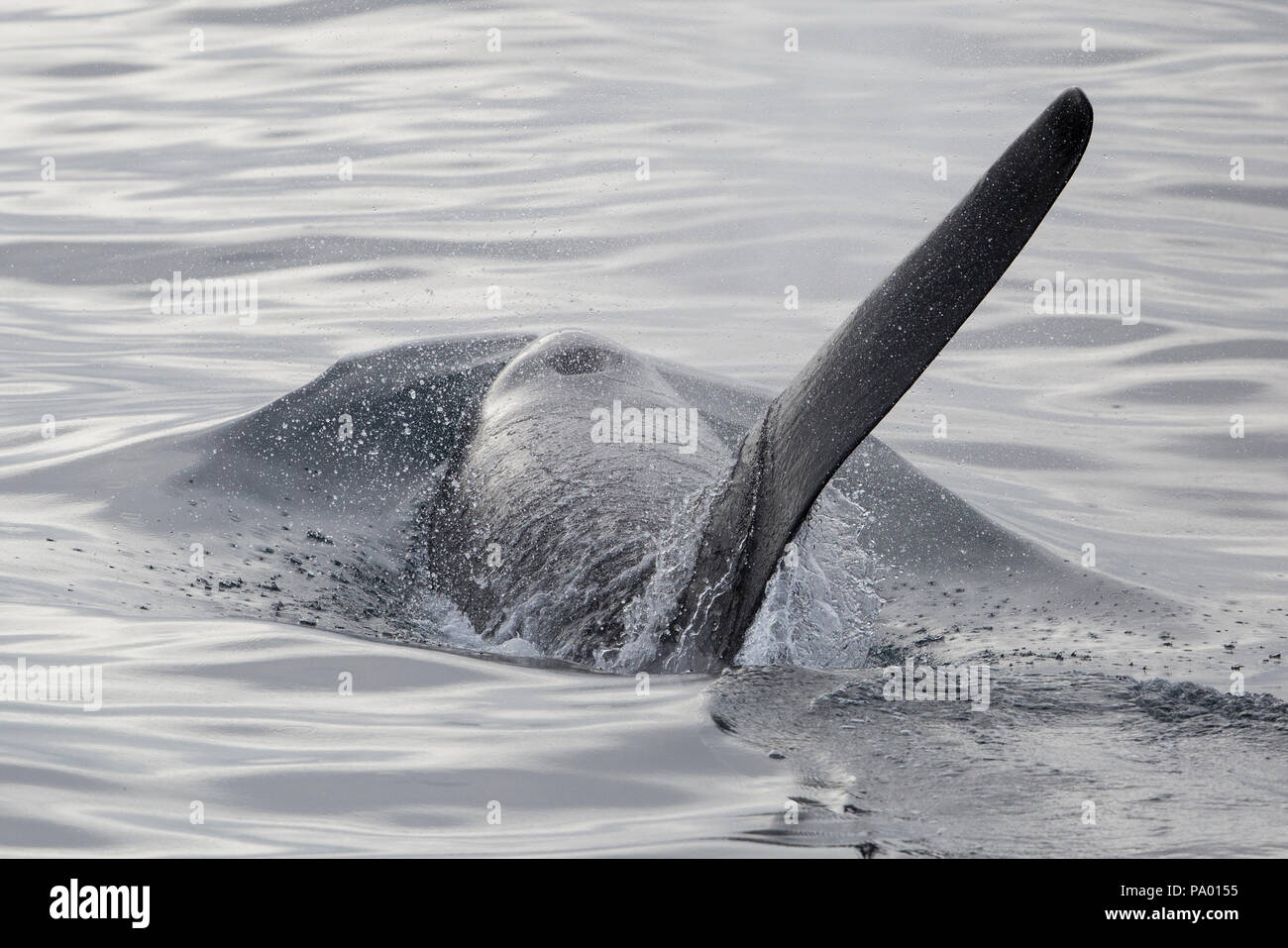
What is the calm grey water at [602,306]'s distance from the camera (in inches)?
180

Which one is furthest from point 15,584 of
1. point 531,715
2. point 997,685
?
point 997,685

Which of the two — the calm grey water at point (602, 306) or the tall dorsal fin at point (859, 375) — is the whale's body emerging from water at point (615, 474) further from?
the calm grey water at point (602, 306)

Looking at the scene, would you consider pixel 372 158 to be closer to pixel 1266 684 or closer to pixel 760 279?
pixel 760 279

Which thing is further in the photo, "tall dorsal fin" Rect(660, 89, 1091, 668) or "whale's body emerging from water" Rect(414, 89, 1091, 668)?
"whale's body emerging from water" Rect(414, 89, 1091, 668)

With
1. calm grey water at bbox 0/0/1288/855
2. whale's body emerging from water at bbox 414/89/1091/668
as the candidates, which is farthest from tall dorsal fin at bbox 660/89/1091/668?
calm grey water at bbox 0/0/1288/855

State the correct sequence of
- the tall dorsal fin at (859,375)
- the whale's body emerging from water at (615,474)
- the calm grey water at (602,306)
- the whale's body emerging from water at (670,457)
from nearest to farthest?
1. the calm grey water at (602,306)
2. the tall dorsal fin at (859,375)
3. the whale's body emerging from water at (670,457)
4. the whale's body emerging from water at (615,474)

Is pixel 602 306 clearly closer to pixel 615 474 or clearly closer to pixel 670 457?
pixel 670 457

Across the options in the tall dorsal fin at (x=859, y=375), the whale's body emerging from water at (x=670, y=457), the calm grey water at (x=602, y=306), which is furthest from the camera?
the whale's body emerging from water at (x=670, y=457)

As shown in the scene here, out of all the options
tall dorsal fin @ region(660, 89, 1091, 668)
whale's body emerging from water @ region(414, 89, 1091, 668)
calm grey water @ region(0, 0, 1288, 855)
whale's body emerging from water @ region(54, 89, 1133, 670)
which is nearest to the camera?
calm grey water @ region(0, 0, 1288, 855)

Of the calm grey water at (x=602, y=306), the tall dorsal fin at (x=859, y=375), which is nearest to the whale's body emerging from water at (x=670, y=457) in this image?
the tall dorsal fin at (x=859, y=375)

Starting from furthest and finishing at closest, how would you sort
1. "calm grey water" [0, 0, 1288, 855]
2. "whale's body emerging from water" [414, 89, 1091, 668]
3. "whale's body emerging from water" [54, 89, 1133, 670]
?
"whale's body emerging from water" [54, 89, 1133, 670]
"whale's body emerging from water" [414, 89, 1091, 668]
"calm grey water" [0, 0, 1288, 855]

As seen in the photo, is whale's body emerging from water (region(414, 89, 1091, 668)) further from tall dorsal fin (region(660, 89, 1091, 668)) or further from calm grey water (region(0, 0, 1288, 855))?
calm grey water (region(0, 0, 1288, 855))

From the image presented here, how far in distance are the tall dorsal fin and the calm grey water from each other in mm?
430

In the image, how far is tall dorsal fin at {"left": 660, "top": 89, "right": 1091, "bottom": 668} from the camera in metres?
4.88
